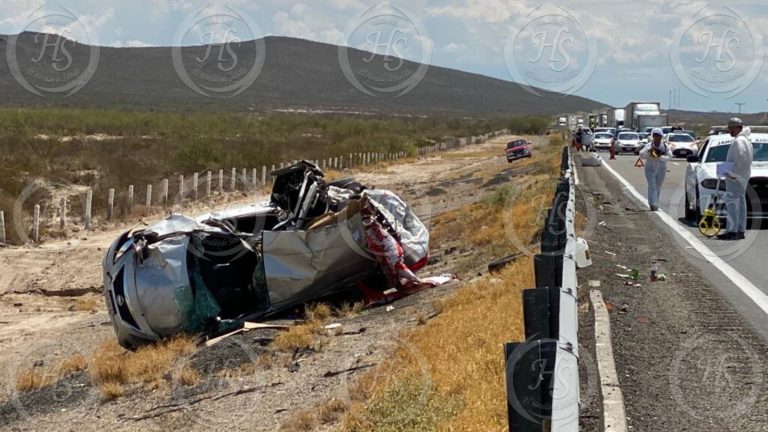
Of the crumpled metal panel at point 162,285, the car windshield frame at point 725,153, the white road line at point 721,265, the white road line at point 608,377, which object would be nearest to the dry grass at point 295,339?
the crumpled metal panel at point 162,285

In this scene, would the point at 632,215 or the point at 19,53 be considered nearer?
the point at 632,215

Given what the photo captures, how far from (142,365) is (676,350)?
19.0 ft

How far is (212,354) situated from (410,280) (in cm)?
362

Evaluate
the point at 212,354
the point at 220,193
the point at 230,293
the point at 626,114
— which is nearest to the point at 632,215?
the point at 230,293

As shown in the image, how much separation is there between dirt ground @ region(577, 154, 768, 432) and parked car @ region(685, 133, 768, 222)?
3546 mm

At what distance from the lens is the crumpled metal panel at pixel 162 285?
1222cm

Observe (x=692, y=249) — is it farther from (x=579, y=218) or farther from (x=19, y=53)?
(x=19, y=53)

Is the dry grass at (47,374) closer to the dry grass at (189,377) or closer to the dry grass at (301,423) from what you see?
the dry grass at (189,377)

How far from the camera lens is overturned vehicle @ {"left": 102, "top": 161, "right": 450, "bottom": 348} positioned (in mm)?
12289

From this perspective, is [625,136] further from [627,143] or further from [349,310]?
[349,310]

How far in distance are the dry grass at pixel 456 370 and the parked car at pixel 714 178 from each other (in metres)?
5.28

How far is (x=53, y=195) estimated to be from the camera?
34.1 metres

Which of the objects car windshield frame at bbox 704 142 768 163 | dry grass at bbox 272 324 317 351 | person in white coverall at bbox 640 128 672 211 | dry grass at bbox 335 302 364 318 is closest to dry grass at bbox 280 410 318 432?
dry grass at bbox 272 324 317 351

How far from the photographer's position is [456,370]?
751 centimetres
